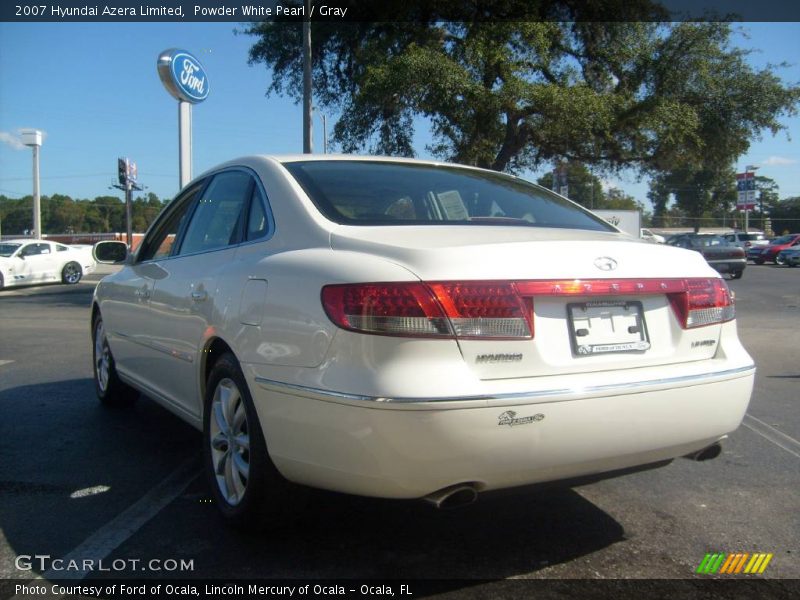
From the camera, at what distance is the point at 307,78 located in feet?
56.0

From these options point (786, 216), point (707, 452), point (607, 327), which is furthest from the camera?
point (786, 216)

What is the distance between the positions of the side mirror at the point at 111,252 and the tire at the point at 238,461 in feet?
8.47

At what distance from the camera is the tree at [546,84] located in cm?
1631

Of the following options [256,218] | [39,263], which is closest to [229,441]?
[256,218]

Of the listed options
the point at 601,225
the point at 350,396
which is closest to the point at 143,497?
the point at 350,396

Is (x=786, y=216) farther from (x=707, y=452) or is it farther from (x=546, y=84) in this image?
(x=707, y=452)

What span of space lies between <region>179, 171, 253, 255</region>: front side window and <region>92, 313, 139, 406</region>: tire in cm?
158

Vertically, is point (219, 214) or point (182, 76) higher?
point (182, 76)

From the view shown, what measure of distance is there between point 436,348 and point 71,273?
23.7 metres

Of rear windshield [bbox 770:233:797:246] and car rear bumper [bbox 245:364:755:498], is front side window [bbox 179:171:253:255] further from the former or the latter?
rear windshield [bbox 770:233:797:246]

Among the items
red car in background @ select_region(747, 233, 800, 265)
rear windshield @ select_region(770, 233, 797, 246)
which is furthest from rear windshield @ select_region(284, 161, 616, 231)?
rear windshield @ select_region(770, 233, 797, 246)

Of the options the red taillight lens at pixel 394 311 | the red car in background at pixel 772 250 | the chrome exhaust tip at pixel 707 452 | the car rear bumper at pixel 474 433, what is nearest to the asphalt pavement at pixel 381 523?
the car rear bumper at pixel 474 433

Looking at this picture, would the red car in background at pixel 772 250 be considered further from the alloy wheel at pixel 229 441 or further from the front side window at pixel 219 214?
the alloy wheel at pixel 229 441

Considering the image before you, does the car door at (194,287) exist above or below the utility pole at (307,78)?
below
